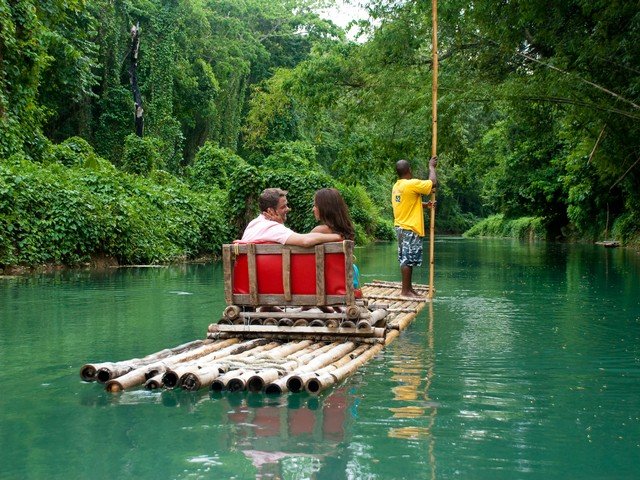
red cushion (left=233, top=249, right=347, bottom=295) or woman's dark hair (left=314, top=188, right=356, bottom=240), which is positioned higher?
woman's dark hair (left=314, top=188, right=356, bottom=240)

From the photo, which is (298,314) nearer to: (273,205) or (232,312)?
(232,312)

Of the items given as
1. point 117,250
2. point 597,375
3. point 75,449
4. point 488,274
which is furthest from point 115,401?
point 117,250

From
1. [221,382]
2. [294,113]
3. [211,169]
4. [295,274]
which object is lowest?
[221,382]

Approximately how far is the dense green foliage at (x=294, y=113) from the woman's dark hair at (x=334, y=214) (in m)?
6.56

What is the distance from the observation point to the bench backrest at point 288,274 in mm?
6164

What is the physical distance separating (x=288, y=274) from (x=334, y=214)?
843mm

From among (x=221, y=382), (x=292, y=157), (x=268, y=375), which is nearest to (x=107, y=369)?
(x=221, y=382)

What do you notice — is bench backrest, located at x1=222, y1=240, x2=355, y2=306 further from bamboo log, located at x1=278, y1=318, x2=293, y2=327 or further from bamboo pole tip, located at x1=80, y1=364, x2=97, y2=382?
bamboo pole tip, located at x1=80, y1=364, x2=97, y2=382

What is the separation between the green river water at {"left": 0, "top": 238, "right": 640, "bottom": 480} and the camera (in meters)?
3.49

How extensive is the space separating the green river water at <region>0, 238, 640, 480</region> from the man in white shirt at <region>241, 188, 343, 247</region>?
105 cm

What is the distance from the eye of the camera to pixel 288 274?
20.6ft

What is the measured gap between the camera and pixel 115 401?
464 cm

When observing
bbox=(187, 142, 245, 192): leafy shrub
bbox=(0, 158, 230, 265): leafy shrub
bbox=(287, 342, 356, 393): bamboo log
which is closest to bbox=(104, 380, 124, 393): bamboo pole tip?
bbox=(287, 342, 356, 393): bamboo log

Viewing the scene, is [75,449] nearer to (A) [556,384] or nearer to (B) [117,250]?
(A) [556,384]
